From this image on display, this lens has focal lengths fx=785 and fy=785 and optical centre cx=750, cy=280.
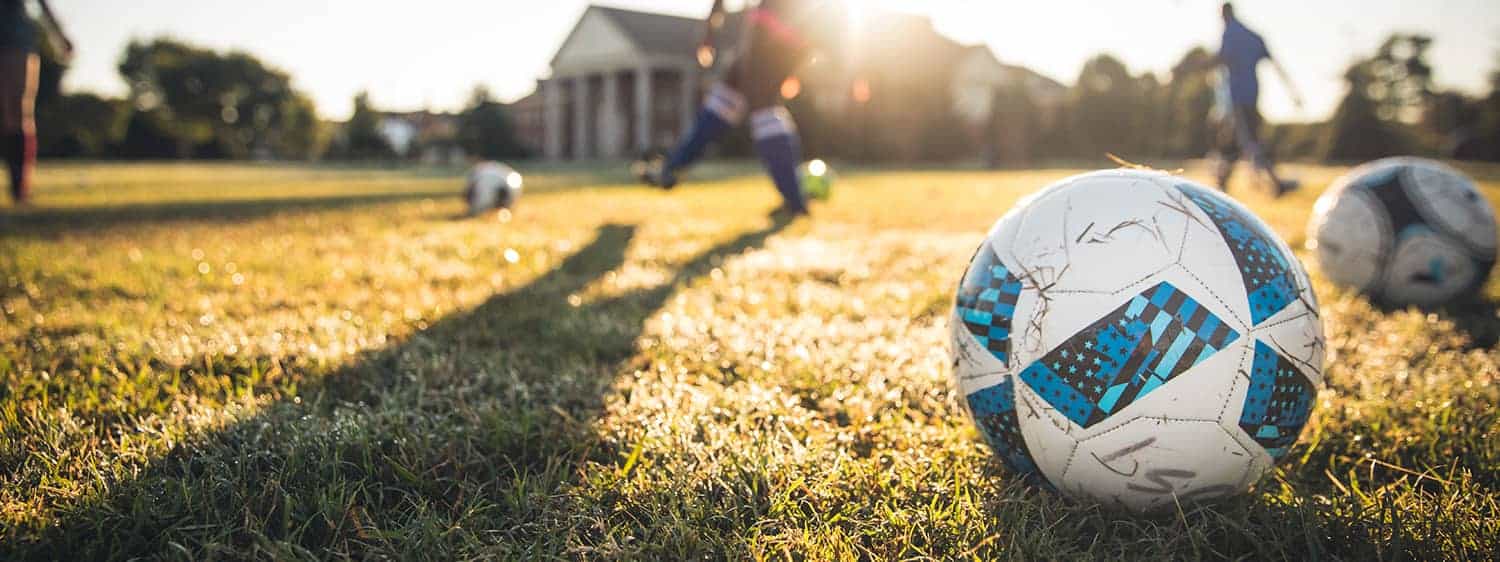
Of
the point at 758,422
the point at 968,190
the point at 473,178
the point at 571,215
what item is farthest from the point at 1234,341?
the point at 968,190

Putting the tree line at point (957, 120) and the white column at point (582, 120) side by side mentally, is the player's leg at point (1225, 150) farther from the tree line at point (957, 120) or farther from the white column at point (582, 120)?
the white column at point (582, 120)

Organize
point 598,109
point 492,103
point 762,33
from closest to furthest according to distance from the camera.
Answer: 1. point 762,33
2. point 492,103
3. point 598,109

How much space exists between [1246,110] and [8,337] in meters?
10.1

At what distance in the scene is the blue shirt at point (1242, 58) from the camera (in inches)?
317

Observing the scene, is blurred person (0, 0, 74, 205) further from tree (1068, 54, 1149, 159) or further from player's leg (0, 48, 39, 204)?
tree (1068, 54, 1149, 159)

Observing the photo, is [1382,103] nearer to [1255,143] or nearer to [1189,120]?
[1189,120]

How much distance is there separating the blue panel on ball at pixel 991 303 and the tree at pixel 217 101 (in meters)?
62.2

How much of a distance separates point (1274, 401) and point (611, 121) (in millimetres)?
46463

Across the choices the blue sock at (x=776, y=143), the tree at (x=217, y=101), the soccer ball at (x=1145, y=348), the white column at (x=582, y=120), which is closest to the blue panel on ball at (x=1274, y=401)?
the soccer ball at (x=1145, y=348)

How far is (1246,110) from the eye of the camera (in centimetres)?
856

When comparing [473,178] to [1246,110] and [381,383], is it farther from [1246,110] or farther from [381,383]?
[1246,110]

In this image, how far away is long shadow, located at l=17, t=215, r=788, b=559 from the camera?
149cm

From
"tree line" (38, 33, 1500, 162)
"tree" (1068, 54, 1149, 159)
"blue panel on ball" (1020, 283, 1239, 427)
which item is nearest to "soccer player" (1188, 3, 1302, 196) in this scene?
"blue panel on ball" (1020, 283, 1239, 427)

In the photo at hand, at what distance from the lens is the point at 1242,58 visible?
8.16 m
